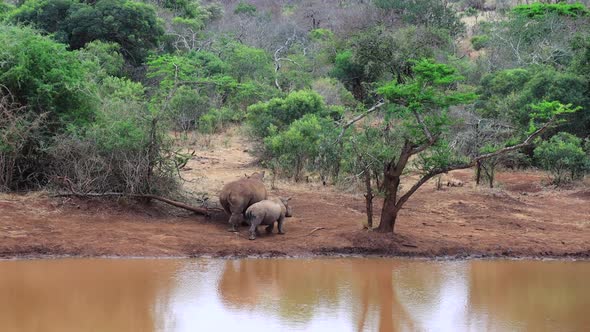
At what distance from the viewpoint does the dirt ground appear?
10.9 m

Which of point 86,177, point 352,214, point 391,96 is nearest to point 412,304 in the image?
point 391,96

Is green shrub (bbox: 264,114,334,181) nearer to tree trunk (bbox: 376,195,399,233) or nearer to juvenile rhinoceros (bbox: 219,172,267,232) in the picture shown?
juvenile rhinoceros (bbox: 219,172,267,232)

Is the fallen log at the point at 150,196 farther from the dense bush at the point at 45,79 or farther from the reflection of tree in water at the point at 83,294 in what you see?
the reflection of tree in water at the point at 83,294

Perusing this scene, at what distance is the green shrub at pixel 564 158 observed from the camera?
1705 cm

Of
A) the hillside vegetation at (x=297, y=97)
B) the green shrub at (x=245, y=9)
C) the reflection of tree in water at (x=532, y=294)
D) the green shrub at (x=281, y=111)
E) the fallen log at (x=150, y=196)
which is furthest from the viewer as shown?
the green shrub at (x=245, y=9)

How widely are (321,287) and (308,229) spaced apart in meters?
2.52

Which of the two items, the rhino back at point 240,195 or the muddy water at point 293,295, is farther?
the rhino back at point 240,195

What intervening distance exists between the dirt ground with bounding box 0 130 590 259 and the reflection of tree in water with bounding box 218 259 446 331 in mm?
462

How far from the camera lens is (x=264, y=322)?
815cm

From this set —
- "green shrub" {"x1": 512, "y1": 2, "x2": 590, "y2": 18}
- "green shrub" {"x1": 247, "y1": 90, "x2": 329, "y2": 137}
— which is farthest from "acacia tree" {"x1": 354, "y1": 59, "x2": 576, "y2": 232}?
"green shrub" {"x1": 512, "y1": 2, "x2": 590, "y2": 18}

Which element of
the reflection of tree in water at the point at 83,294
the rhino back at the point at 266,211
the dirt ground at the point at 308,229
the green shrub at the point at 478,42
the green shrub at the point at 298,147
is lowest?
the reflection of tree in water at the point at 83,294

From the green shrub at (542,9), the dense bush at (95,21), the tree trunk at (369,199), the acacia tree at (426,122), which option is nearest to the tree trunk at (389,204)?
the acacia tree at (426,122)

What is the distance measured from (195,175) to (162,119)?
3.00m

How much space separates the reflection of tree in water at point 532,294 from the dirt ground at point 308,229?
555 mm
